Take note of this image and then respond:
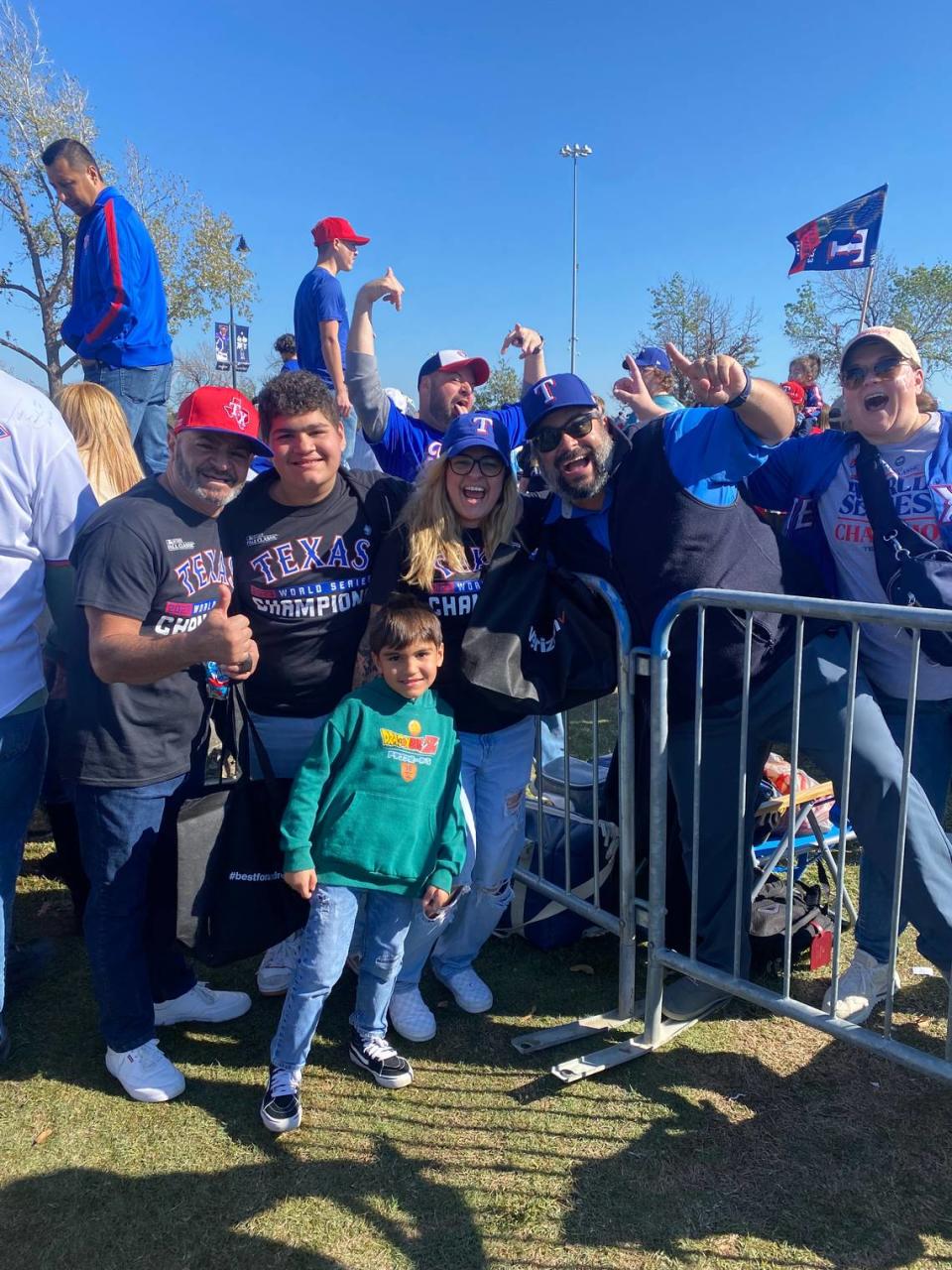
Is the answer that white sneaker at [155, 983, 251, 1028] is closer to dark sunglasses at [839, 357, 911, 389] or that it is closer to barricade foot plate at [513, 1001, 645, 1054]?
barricade foot plate at [513, 1001, 645, 1054]

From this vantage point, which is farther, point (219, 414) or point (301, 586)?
point (301, 586)

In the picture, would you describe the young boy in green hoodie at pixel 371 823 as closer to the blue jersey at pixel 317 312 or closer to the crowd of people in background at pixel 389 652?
the crowd of people in background at pixel 389 652

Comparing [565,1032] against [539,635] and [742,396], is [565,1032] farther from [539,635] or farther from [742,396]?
[742,396]

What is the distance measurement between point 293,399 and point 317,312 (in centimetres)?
291

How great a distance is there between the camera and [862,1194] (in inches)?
95.7

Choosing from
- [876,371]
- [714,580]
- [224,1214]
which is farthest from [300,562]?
[876,371]

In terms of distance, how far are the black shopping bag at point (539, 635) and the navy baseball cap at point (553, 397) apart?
49cm

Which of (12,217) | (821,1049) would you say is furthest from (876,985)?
(12,217)

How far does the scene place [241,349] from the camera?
24.2 meters

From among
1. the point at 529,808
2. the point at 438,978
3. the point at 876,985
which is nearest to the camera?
the point at 876,985

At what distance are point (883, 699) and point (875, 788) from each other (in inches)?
19.2

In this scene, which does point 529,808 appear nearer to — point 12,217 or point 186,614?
point 186,614

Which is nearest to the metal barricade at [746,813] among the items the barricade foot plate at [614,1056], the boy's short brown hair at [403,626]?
the barricade foot plate at [614,1056]

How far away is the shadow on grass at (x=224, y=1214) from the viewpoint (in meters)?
2.27
